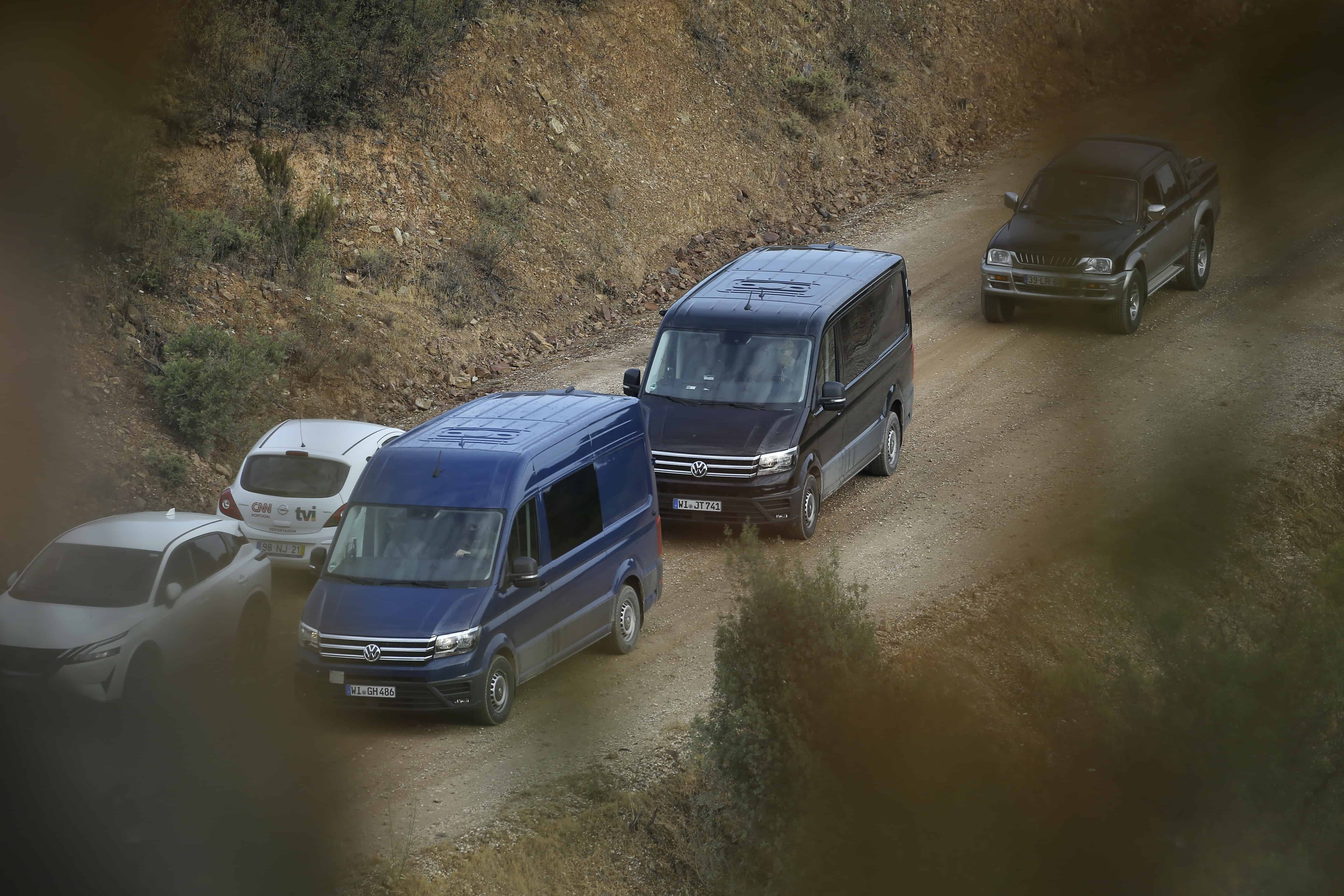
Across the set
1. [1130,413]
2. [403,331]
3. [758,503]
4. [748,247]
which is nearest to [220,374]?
[403,331]

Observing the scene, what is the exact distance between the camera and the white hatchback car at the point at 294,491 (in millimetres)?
11648

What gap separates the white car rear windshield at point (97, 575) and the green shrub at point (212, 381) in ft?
16.5

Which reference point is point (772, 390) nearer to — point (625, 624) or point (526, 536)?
point (625, 624)

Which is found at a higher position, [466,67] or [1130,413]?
[1130,413]

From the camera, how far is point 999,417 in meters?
15.6

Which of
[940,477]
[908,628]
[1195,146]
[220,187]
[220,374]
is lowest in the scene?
[940,477]

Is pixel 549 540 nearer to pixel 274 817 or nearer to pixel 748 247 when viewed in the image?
pixel 274 817

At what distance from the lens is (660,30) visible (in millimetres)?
23953

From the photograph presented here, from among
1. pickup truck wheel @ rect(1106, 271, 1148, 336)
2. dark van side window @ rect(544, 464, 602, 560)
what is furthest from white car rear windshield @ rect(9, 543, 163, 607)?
pickup truck wheel @ rect(1106, 271, 1148, 336)

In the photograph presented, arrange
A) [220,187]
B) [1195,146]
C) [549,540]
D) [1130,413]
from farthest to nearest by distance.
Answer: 1. [220,187]
2. [549,540]
3. [1130,413]
4. [1195,146]

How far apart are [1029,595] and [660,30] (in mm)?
20707

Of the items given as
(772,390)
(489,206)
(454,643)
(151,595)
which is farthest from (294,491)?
(489,206)

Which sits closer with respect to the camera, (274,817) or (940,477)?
(274,817)

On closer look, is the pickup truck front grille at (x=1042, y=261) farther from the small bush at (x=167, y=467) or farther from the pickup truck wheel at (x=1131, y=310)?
the small bush at (x=167, y=467)
